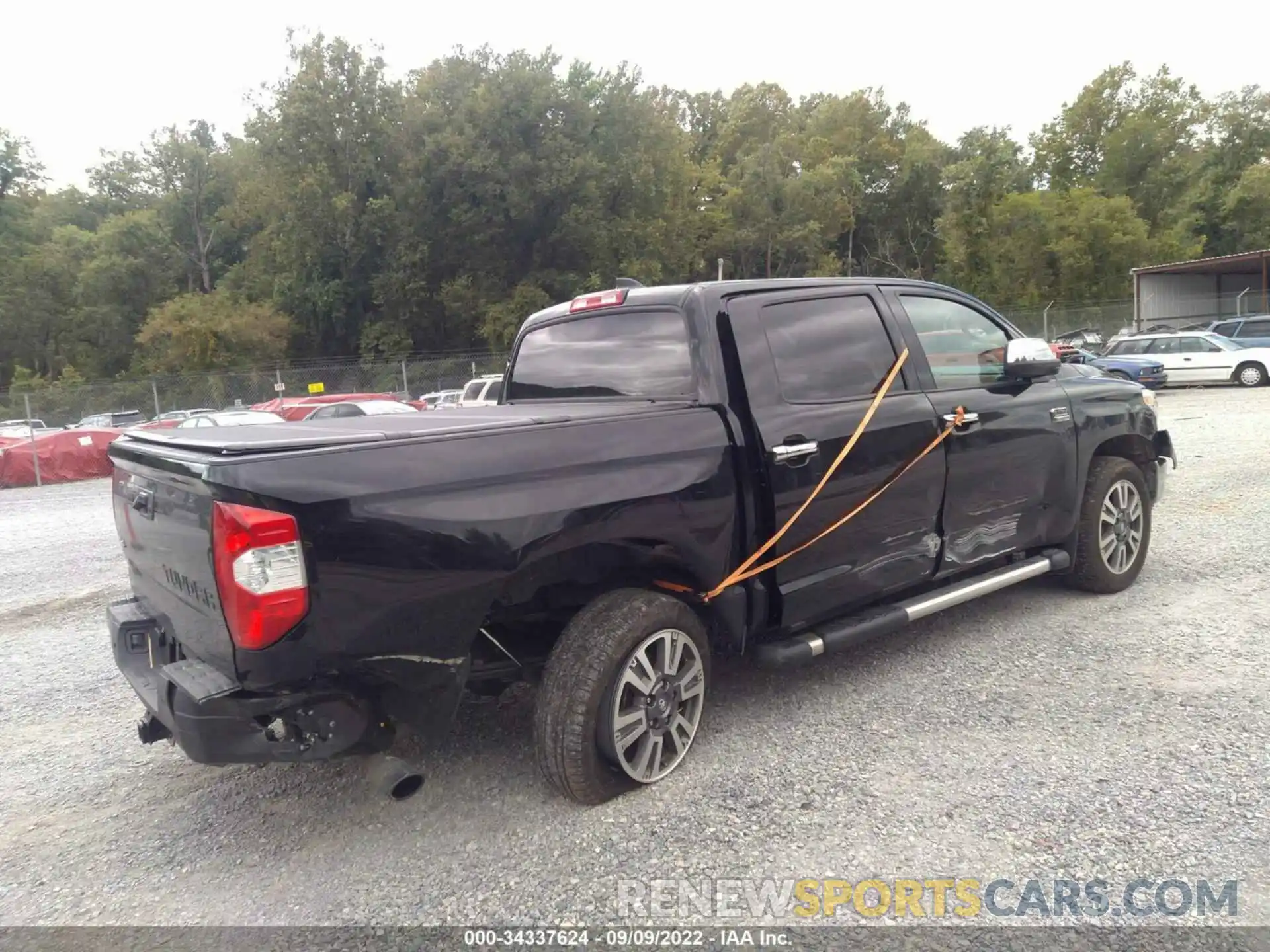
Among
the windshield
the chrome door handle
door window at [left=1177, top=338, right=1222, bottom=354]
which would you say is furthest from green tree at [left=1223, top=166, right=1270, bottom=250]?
the chrome door handle

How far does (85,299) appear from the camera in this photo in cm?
5153

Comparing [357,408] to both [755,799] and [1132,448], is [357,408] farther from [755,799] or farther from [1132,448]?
[755,799]

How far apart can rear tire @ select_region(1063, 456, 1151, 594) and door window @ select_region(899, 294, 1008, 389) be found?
99 centimetres

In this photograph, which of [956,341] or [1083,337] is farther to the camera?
[1083,337]

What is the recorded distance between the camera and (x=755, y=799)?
3.21 m

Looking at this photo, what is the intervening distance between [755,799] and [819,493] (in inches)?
49.2

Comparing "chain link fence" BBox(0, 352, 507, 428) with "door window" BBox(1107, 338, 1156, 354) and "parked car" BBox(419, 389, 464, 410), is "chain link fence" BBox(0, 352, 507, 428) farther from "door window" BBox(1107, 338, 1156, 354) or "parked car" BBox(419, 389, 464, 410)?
"door window" BBox(1107, 338, 1156, 354)

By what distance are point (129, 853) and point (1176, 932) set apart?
329cm

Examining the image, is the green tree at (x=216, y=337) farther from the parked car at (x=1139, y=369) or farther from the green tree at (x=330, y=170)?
the parked car at (x=1139, y=369)

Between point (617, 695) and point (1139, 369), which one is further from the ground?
point (1139, 369)

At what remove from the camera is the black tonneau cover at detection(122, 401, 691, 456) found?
2695 millimetres

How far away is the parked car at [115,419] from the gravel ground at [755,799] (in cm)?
2430

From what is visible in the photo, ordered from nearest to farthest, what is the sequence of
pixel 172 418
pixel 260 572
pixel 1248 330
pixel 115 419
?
1. pixel 260 572
2. pixel 1248 330
3. pixel 172 418
4. pixel 115 419

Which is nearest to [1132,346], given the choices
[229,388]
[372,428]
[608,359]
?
[608,359]
